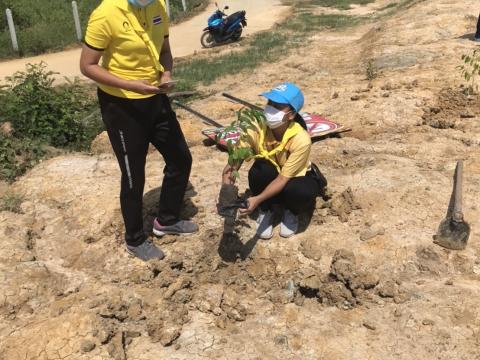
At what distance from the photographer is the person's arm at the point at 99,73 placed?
9.40 ft

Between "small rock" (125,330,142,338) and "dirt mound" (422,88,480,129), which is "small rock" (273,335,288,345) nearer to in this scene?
"small rock" (125,330,142,338)

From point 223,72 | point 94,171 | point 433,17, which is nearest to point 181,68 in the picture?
point 223,72

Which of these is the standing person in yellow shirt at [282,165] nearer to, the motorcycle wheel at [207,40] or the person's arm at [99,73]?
the person's arm at [99,73]

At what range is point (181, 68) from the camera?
415 inches

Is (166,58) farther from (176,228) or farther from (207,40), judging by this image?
(207,40)

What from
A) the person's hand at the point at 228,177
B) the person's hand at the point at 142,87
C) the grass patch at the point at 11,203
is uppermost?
the person's hand at the point at 142,87

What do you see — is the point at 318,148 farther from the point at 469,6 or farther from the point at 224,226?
the point at 469,6

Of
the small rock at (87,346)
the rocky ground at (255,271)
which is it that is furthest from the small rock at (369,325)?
the small rock at (87,346)

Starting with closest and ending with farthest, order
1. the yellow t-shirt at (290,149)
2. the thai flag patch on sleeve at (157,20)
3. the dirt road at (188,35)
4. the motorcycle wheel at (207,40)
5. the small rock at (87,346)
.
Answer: the small rock at (87,346)
the thai flag patch on sleeve at (157,20)
the yellow t-shirt at (290,149)
the dirt road at (188,35)
the motorcycle wheel at (207,40)

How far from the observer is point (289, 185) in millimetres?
3588

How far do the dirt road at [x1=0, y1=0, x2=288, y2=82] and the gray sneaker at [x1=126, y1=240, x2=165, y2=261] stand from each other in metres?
8.41

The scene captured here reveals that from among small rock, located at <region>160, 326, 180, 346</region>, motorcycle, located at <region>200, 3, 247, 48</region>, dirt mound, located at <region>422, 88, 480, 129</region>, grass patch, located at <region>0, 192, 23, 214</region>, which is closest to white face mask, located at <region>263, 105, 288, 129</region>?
small rock, located at <region>160, 326, 180, 346</region>

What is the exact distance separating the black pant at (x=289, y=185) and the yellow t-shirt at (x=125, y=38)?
→ 100cm

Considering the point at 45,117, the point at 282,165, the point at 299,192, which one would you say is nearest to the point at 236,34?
the point at 45,117
